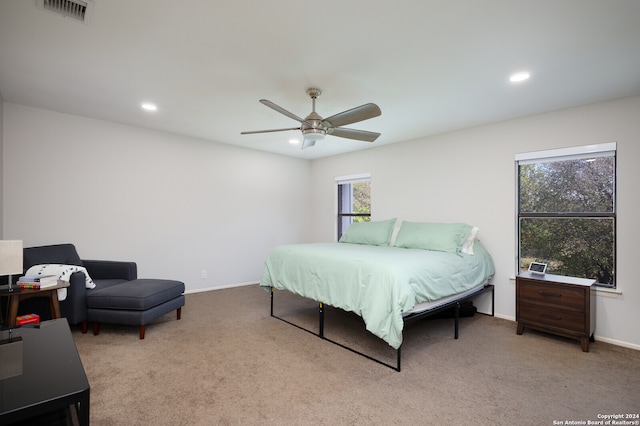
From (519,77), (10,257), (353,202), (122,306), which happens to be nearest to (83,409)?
(10,257)

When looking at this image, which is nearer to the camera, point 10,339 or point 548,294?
point 10,339

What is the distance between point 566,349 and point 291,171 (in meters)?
4.81

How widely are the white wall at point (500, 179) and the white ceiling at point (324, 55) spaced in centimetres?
28

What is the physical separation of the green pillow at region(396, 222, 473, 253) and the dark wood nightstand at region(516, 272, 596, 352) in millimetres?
703

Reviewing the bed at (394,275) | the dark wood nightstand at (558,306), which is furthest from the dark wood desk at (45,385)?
the dark wood nightstand at (558,306)

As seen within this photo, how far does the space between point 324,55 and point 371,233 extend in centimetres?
262

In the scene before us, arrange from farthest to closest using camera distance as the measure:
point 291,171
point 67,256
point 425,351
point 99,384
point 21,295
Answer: point 291,171
point 67,256
point 425,351
point 21,295
point 99,384

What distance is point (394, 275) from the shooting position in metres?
2.43

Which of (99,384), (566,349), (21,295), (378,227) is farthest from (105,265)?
(566,349)

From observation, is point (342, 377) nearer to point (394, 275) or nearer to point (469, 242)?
point (394, 275)

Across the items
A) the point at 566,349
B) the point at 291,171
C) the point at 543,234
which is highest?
the point at 291,171

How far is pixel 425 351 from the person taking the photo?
2797mm

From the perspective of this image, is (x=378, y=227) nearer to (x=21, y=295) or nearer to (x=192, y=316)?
(x=192, y=316)

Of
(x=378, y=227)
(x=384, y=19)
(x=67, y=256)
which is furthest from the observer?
(x=378, y=227)
